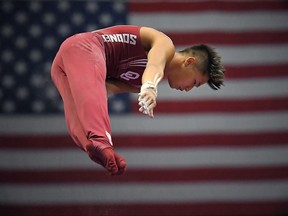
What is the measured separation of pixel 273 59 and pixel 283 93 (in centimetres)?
26

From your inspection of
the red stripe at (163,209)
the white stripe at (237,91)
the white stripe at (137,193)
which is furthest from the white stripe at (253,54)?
the red stripe at (163,209)

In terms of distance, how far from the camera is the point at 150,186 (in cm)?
340

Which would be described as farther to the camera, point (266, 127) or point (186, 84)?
point (266, 127)

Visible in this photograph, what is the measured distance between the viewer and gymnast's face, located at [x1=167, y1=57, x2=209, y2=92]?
2176 mm

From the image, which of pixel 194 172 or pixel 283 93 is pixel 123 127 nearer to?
pixel 194 172

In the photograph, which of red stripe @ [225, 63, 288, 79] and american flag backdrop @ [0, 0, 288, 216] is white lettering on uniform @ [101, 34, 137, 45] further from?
red stripe @ [225, 63, 288, 79]

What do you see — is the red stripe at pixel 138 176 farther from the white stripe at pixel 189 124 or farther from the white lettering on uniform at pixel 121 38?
the white lettering on uniform at pixel 121 38

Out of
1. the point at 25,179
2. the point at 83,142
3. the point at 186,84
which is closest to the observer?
the point at 83,142

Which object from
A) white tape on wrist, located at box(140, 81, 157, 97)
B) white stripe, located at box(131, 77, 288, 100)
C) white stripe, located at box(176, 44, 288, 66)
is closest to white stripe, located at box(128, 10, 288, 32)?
white stripe, located at box(176, 44, 288, 66)

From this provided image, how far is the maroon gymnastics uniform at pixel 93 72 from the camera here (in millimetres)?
1719

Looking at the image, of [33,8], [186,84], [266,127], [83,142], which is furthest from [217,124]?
[83,142]

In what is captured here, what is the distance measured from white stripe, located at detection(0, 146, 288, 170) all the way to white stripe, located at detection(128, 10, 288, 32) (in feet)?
2.91

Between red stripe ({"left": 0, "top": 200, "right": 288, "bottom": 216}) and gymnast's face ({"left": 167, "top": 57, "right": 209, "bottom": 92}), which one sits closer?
gymnast's face ({"left": 167, "top": 57, "right": 209, "bottom": 92})

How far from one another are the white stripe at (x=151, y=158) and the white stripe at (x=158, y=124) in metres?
0.14
